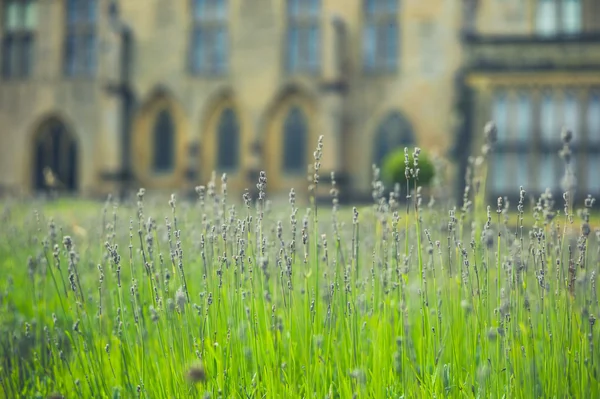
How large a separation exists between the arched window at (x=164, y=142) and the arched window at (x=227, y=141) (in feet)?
4.96

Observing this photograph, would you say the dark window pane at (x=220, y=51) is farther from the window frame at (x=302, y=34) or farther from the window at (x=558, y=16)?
the window at (x=558, y=16)

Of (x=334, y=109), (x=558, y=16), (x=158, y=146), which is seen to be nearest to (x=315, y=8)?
(x=334, y=109)

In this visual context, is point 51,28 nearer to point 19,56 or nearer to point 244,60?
point 19,56

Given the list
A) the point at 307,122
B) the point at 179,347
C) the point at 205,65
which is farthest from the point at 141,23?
the point at 179,347

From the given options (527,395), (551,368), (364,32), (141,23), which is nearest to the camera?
(527,395)

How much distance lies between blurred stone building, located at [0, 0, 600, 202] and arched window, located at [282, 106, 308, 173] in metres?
0.03

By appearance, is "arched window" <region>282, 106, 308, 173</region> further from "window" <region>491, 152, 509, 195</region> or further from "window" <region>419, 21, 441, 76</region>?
"window" <region>491, 152, 509, 195</region>

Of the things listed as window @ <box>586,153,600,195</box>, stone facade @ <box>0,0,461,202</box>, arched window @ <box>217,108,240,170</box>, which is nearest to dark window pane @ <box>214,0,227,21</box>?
stone facade @ <box>0,0,461,202</box>

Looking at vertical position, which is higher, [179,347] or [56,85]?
[56,85]

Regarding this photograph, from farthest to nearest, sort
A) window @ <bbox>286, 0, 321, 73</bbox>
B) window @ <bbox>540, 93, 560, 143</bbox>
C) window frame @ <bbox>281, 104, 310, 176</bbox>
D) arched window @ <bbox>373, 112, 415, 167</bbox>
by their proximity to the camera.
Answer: window frame @ <bbox>281, 104, 310, 176</bbox> < window @ <bbox>286, 0, 321, 73</bbox> < arched window @ <bbox>373, 112, 415, 167</bbox> < window @ <bbox>540, 93, 560, 143</bbox>

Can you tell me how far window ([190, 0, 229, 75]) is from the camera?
22891 mm

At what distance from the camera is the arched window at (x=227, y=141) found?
22938 millimetres

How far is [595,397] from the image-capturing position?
327 cm

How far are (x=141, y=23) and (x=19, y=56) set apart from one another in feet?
14.2
